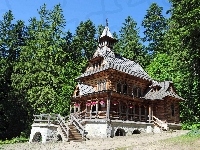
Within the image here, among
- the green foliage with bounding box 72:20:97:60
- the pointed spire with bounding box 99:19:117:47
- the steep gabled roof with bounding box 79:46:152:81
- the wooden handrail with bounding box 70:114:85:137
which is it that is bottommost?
the wooden handrail with bounding box 70:114:85:137

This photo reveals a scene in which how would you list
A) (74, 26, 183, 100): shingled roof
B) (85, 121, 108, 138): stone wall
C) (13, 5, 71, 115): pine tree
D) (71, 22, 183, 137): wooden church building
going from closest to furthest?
(85, 121, 108, 138): stone wall
(71, 22, 183, 137): wooden church building
(74, 26, 183, 100): shingled roof
(13, 5, 71, 115): pine tree

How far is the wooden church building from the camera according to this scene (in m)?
32.0

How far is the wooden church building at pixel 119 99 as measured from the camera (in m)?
32.0

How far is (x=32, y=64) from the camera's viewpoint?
47844 millimetres

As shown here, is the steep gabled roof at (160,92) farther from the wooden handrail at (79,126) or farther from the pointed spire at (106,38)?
the wooden handrail at (79,126)

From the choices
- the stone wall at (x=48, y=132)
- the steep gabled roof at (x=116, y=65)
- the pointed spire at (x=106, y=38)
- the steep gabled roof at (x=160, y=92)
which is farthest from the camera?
the pointed spire at (x=106, y=38)

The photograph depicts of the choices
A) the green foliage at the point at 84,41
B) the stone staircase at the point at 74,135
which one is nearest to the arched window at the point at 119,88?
the stone staircase at the point at 74,135

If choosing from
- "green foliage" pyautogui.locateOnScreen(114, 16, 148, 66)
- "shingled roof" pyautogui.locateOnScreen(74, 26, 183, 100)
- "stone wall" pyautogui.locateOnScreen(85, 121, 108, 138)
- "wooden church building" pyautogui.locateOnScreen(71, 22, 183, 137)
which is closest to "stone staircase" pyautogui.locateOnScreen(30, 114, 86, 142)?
"stone wall" pyautogui.locateOnScreen(85, 121, 108, 138)

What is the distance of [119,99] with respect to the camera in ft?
111

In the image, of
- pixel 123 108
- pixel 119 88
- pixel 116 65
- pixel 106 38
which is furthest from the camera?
pixel 106 38

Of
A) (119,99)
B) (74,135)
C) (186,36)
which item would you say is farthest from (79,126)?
(186,36)

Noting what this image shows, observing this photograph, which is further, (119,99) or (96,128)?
(119,99)

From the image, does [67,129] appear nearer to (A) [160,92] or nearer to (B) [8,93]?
(A) [160,92]

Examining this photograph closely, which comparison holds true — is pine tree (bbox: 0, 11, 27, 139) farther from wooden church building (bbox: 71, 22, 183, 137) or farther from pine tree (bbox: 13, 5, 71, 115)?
wooden church building (bbox: 71, 22, 183, 137)
